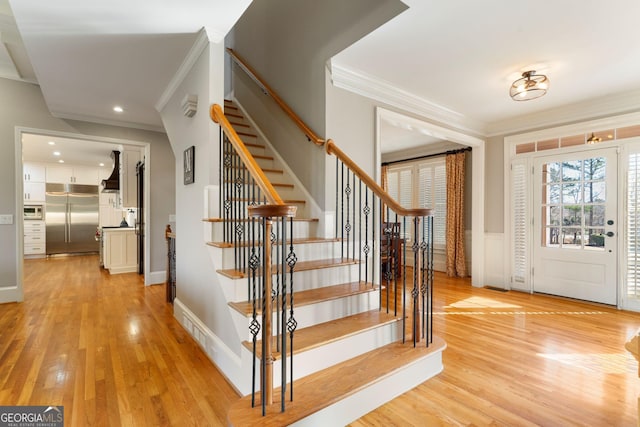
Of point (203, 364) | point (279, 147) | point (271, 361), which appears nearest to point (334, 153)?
point (279, 147)

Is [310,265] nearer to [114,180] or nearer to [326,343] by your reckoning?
[326,343]

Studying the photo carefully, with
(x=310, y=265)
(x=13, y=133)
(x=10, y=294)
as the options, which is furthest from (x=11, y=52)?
(x=310, y=265)

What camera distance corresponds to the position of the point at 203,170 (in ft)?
8.35

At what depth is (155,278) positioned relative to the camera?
16.2ft

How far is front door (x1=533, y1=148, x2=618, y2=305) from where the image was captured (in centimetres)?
378

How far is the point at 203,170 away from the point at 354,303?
166 centimetres

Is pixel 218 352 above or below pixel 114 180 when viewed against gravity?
below

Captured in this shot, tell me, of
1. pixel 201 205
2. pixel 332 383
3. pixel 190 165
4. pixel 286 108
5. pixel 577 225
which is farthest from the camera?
pixel 577 225

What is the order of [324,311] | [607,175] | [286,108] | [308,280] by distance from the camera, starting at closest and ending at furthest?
1. [324,311]
2. [308,280]
3. [286,108]
4. [607,175]

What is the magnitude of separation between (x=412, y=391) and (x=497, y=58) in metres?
2.96

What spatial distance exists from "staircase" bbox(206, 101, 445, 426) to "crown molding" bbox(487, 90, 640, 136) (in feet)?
11.7

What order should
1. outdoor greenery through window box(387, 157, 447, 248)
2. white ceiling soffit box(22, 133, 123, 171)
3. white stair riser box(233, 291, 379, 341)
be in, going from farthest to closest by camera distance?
1. outdoor greenery through window box(387, 157, 447, 248)
2. white ceiling soffit box(22, 133, 123, 171)
3. white stair riser box(233, 291, 379, 341)

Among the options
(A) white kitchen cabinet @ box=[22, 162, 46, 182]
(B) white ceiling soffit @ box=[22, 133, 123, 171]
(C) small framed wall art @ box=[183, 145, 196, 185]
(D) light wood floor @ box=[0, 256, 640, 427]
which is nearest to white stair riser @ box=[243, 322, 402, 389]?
(D) light wood floor @ box=[0, 256, 640, 427]

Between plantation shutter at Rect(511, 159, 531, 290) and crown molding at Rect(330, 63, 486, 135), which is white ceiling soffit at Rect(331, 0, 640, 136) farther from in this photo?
plantation shutter at Rect(511, 159, 531, 290)
